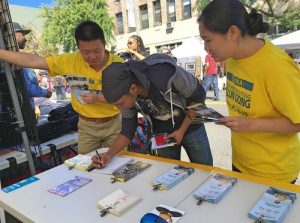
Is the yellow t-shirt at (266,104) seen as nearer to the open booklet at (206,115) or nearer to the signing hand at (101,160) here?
the open booklet at (206,115)

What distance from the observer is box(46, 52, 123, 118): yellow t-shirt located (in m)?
2.08

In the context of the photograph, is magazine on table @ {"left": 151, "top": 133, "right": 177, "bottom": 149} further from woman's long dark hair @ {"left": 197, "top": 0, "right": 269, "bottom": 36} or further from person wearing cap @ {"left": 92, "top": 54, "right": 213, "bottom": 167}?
woman's long dark hair @ {"left": 197, "top": 0, "right": 269, "bottom": 36}

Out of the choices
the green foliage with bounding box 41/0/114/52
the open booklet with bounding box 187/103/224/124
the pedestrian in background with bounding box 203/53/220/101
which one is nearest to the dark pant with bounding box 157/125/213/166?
the open booklet with bounding box 187/103/224/124

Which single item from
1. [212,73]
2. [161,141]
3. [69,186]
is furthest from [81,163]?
[212,73]

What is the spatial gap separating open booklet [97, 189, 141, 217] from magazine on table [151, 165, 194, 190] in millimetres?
131

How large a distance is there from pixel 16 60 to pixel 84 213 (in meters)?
1.15

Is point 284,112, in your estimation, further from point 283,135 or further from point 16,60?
point 16,60

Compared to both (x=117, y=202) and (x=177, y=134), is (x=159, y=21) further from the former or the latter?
(x=117, y=202)

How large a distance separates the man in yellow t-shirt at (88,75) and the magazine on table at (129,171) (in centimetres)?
51

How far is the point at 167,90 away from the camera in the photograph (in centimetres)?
149

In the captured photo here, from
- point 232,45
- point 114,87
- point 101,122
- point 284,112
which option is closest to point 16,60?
point 101,122

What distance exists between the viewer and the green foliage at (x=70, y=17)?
15219 millimetres

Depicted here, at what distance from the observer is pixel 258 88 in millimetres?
1254

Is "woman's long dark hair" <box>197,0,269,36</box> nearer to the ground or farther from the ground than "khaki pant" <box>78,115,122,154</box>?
farther from the ground
